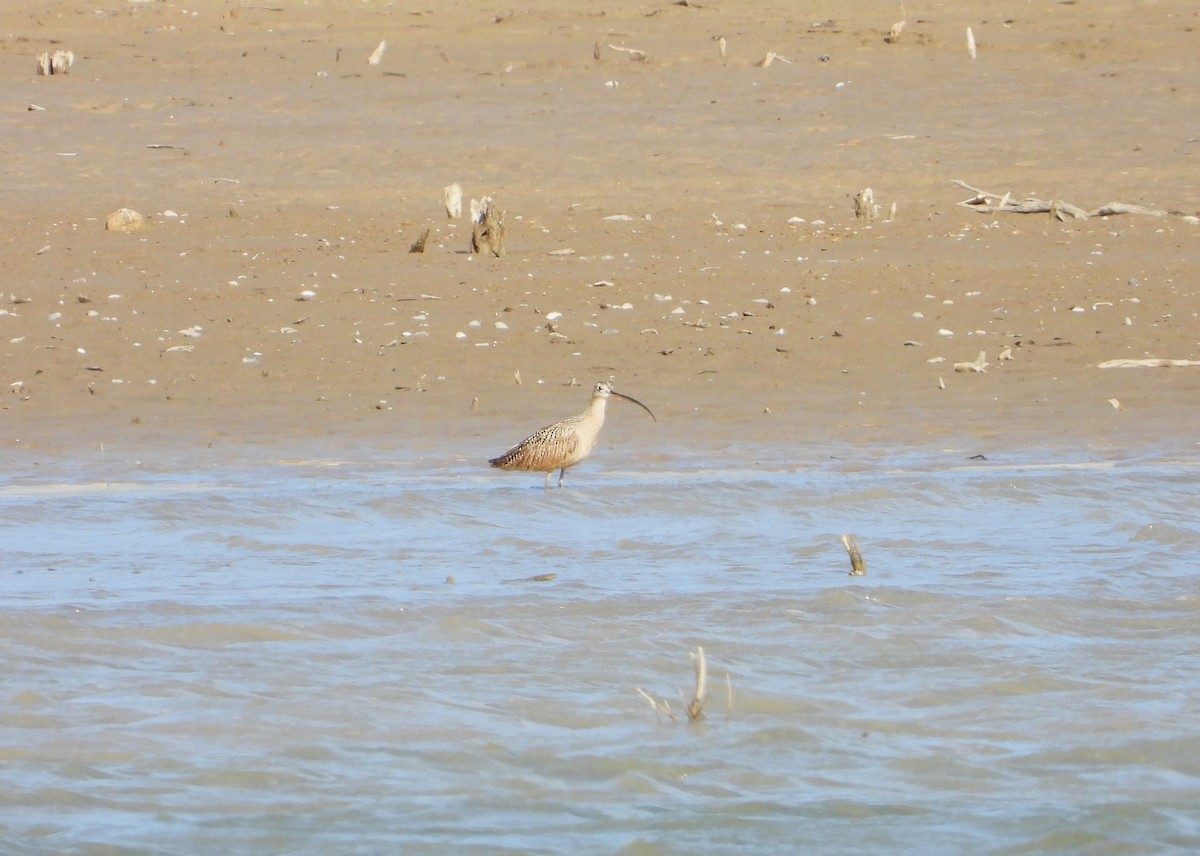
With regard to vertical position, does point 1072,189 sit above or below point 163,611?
above

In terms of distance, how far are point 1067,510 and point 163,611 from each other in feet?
12.7

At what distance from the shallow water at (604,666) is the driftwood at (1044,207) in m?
5.74

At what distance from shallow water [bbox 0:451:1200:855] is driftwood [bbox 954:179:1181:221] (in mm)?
5739

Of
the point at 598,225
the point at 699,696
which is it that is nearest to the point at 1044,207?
the point at 598,225

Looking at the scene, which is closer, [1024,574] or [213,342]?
[1024,574]

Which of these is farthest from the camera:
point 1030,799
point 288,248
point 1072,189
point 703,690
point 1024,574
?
point 1072,189

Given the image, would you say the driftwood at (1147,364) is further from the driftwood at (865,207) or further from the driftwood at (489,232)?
the driftwood at (489,232)

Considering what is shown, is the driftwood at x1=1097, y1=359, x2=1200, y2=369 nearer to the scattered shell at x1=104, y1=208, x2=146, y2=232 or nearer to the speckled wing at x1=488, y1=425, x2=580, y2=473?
the speckled wing at x1=488, y1=425, x2=580, y2=473

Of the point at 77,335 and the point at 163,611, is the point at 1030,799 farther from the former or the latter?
the point at 77,335

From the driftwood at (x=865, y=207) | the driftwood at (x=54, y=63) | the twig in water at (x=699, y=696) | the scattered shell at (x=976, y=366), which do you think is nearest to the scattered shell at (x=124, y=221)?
the driftwood at (x=865, y=207)

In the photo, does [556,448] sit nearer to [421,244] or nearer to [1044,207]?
[421,244]

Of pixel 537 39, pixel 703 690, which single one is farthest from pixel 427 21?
pixel 703 690

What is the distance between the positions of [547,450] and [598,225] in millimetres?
5739

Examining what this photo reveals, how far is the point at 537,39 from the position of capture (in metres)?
21.0
